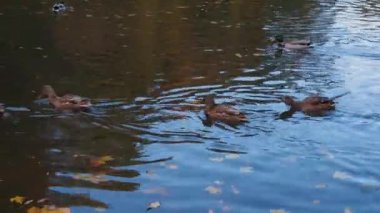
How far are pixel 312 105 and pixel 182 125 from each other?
275cm

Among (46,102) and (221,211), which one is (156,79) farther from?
(221,211)

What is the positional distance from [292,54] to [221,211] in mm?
11879

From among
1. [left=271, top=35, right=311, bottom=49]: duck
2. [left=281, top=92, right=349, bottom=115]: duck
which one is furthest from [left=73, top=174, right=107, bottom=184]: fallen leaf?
[left=271, top=35, right=311, bottom=49]: duck

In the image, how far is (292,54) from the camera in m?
19.6

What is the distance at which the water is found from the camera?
896 centimetres

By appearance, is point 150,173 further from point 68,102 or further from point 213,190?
point 68,102

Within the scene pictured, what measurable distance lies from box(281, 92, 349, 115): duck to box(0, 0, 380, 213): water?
224 mm

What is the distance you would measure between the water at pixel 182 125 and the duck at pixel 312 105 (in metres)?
0.22

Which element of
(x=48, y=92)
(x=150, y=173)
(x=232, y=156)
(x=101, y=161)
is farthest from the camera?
(x=48, y=92)

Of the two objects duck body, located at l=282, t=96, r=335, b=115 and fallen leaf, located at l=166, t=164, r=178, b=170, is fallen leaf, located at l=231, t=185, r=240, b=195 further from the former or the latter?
duck body, located at l=282, t=96, r=335, b=115

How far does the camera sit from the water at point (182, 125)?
29.4 ft

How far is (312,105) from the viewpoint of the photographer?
1296 centimetres

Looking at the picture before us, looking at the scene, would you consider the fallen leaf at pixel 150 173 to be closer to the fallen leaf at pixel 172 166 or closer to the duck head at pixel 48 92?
the fallen leaf at pixel 172 166

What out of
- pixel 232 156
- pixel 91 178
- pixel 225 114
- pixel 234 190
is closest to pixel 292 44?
pixel 225 114
